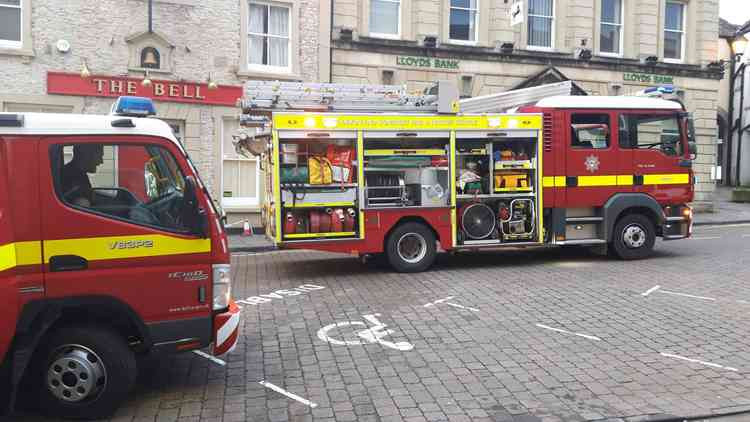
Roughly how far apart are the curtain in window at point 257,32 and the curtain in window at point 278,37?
19 cm

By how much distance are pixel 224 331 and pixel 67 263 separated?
1.30 metres

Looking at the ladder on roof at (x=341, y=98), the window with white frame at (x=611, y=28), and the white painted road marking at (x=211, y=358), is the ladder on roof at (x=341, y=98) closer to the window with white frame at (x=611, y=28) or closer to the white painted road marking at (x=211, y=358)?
the white painted road marking at (x=211, y=358)

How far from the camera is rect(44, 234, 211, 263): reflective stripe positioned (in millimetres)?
4598

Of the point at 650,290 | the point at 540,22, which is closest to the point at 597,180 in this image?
the point at 650,290

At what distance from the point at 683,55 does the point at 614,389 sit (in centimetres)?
2111

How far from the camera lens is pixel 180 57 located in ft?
54.3

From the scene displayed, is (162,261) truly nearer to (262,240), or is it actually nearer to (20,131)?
(20,131)

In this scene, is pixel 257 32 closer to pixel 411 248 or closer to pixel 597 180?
pixel 411 248

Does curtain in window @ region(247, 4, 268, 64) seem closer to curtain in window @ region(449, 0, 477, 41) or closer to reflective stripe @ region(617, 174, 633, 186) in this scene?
curtain in window @ region(449, 0, 477, 41)

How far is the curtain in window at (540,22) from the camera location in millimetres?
20844

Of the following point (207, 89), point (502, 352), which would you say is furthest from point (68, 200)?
point (207, 89)

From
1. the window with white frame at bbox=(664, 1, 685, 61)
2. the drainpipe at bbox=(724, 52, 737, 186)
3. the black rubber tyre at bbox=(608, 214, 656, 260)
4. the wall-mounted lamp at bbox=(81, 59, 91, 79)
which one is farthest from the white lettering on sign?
the drainpipe at bbox=(724, 52, 737, 186)

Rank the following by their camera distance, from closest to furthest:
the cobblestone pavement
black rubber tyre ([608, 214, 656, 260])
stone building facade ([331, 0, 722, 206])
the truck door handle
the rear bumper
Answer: the truck door handle
the cobblestone pavement
the rear bumper
black rubber tyre ([608, 214, 656, 260])
stone building facade ([331, 0, 722, 206])

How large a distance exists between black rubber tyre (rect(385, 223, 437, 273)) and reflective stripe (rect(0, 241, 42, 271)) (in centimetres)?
641
